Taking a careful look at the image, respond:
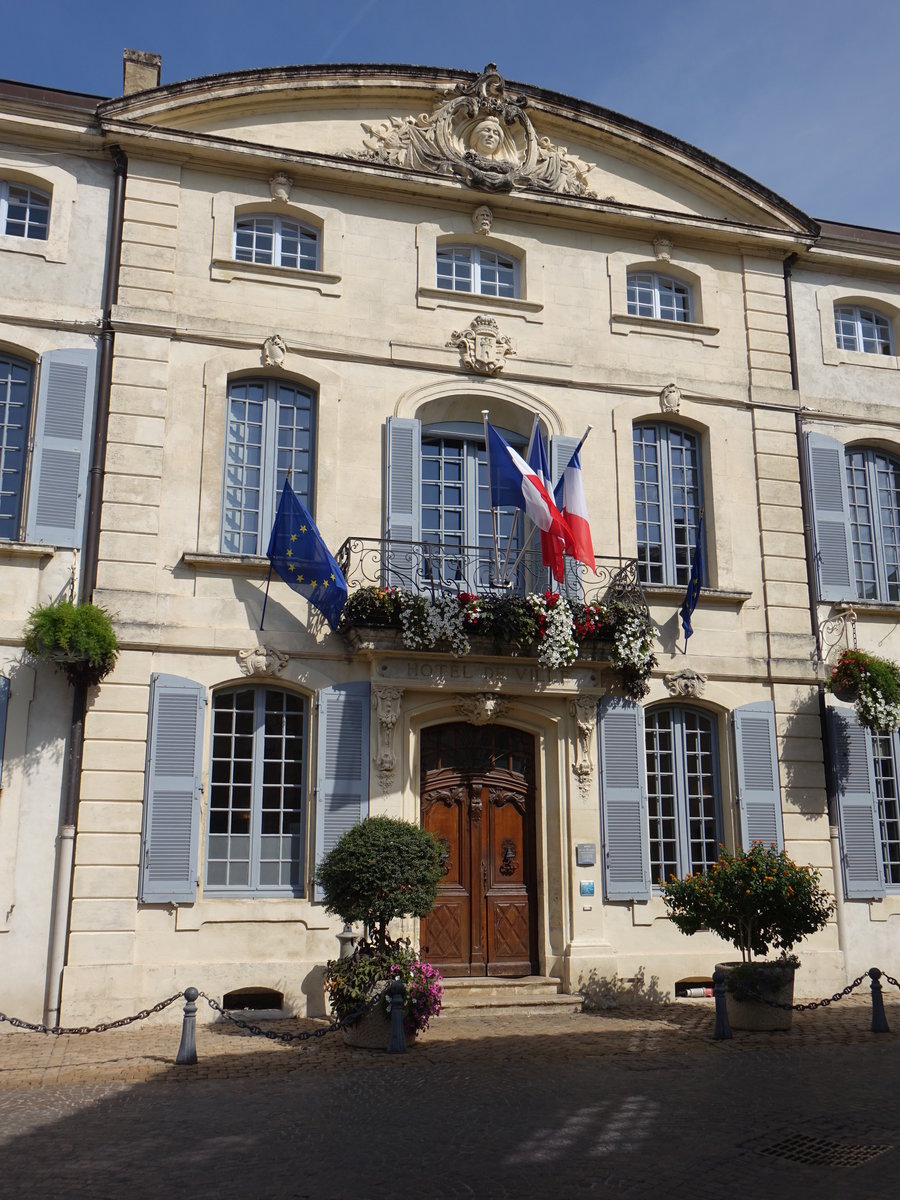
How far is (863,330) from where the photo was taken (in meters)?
15.6

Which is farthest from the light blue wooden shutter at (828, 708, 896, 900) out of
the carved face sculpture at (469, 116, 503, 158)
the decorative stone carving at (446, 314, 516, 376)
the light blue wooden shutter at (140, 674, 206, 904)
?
the carved face sculpture at (469, 116, 503, 158)

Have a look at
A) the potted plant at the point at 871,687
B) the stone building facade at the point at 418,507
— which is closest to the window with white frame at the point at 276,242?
the stone building facade at the point at 418,507

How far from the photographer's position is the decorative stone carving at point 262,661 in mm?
11922

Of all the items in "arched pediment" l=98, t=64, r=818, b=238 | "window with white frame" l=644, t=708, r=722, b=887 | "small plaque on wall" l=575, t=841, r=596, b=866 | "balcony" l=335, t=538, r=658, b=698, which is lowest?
"small plaque on wall" l=575, t=841, r=596, b=866

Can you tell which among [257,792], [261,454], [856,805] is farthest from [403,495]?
[856,805]

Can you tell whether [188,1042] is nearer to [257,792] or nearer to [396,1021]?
[396,1021]

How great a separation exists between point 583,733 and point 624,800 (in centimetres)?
88

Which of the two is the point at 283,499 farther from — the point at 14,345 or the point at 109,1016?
the point at 109,1016

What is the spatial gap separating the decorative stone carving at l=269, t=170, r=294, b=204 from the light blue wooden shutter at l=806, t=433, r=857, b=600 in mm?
7080

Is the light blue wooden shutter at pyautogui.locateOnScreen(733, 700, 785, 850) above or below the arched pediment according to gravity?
below

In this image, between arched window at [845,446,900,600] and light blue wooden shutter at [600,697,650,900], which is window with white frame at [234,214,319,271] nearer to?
light blue wooden shutter at [600,697,650,900]

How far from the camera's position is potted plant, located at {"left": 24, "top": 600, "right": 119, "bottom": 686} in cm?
1089

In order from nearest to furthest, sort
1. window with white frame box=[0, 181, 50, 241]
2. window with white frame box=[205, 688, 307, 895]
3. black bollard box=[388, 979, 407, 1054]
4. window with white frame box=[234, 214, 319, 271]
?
black bollard box=[388, 979, 407, 1054] < window with white frame box=[205, 688, 307, 895] < window with white frame box=[0, 181, 50, 241] < window with white frame box=[234, 214, 319, 271]

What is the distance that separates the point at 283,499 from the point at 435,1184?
7084 mm
